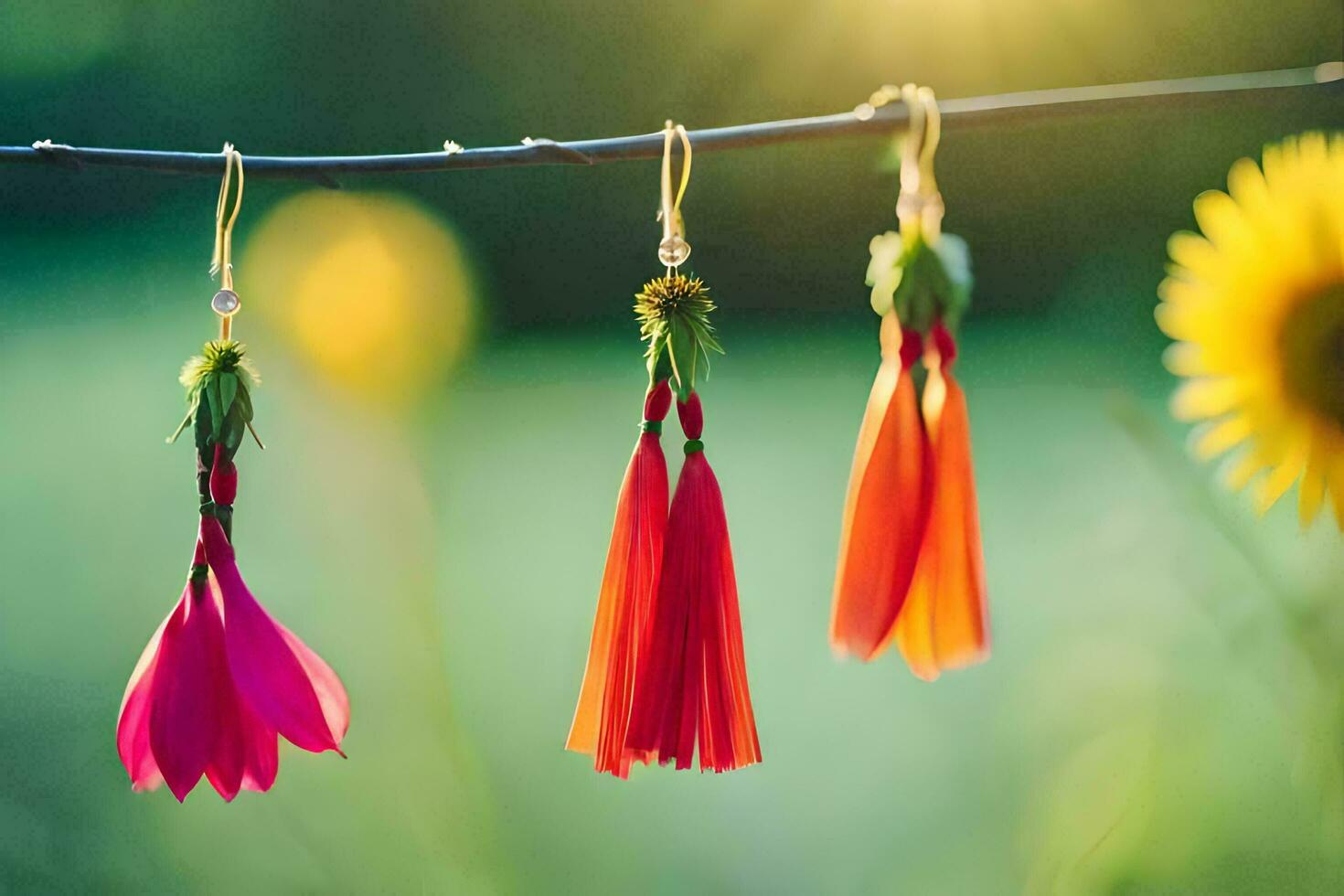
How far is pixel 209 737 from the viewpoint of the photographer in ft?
1.26

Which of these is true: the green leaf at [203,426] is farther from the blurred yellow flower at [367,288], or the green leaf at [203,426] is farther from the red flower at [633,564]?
the blurred yellow flower at [367,288]

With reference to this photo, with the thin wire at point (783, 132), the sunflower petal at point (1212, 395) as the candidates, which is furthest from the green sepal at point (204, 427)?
the sunflower petal at point (1212, 395)

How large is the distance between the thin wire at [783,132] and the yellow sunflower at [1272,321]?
0.33 ft

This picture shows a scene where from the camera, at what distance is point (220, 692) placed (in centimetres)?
39

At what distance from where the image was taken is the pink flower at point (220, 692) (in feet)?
1.24

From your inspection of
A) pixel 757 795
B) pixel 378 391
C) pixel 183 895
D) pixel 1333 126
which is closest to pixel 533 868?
pixel 757 795

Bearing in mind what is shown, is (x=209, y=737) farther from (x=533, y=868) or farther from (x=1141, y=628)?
(x=1141, y=628)

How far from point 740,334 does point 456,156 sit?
0.37m

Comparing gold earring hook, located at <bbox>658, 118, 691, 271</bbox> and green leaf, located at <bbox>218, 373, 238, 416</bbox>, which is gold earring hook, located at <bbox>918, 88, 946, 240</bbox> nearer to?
gold earring hook, located at <bbox>658, 118, 691, 271</bbox>

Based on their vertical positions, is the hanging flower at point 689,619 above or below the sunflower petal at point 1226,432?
below

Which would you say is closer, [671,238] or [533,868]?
[671,238]

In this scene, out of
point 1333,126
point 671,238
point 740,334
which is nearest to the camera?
point 671,238

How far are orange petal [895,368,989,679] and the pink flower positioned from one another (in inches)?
9.2

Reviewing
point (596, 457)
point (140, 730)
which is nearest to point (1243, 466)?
point (596, 457)
